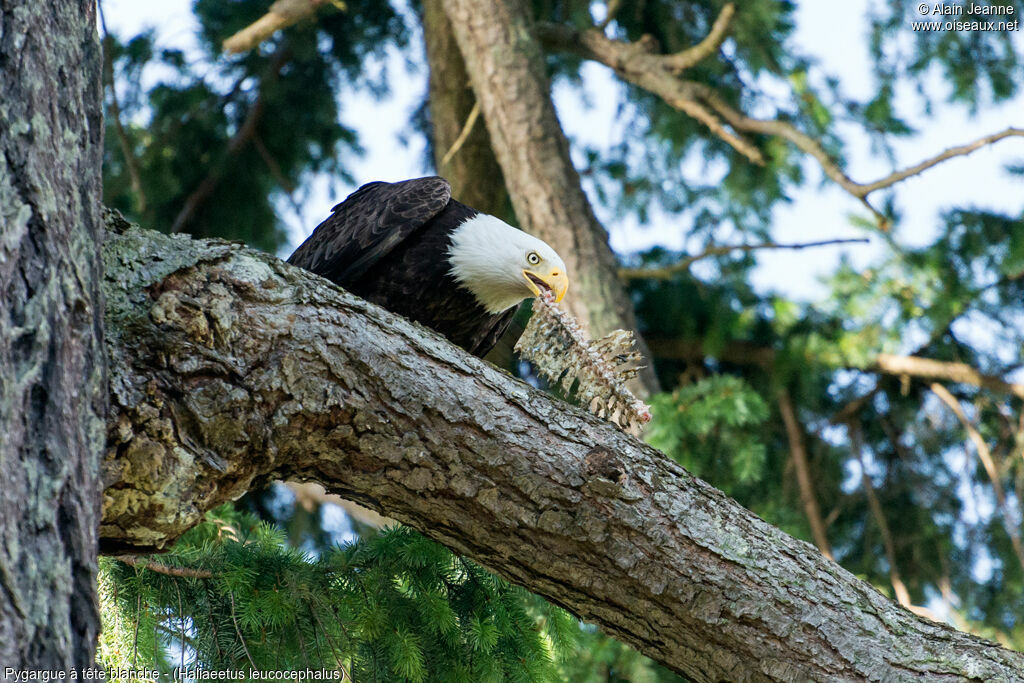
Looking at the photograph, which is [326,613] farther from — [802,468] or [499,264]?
[802,468]

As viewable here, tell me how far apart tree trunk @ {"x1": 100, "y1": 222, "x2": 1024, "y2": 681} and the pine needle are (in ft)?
1.10

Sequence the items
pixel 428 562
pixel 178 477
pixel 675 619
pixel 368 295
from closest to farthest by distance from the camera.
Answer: pixel 178 477, pixel 675 619, pixel 428 562, pixel 368 295

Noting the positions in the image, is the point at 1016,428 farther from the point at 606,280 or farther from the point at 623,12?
the point at 623,12

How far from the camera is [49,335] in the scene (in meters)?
1.59

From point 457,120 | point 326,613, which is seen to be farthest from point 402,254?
point 457,120

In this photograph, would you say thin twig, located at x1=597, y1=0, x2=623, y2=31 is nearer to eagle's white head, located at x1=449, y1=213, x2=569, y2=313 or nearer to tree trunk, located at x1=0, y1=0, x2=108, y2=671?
eagle's white head, located at x1=449, y1=213, x2=569, y2=313

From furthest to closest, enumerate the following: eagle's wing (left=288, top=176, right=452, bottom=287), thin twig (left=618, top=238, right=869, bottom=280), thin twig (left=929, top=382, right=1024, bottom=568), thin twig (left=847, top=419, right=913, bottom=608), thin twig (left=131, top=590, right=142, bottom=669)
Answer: thin twig (left=847, top=419, right=913, bottom=608), thin twig (left=929, top=382, right=1024, bottom=568), thin twig (left=618, top=238, right=869, bottom=280), eagle's wing (left=288, top=176, right=452, bottom=287), thin twig (left=131, top=590, right=142, bottom=669)

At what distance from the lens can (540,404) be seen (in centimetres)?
243

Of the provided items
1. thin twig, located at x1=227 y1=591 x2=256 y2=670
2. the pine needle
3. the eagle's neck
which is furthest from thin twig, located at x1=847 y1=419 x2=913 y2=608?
thin twig, located at x1=227 y1=591 x2=256 y2=670

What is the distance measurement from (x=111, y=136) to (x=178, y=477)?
12.9 feet

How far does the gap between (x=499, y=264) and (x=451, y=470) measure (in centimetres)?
167

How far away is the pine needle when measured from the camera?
2859mm

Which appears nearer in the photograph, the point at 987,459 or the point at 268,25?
the point at 268,25

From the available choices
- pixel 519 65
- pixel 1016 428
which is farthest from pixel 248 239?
pixel 1016 428
